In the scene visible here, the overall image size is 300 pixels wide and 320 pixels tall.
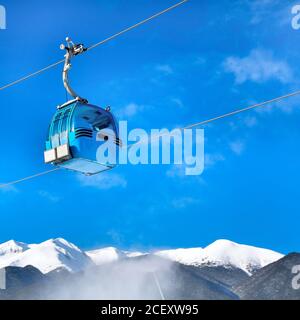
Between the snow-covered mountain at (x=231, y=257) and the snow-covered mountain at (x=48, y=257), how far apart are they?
2292cm

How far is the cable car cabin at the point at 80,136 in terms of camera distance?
8.08 m

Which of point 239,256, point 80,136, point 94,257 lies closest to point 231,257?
point 239,256

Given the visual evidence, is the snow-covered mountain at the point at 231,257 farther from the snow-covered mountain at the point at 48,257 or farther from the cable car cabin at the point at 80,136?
the cable car cabin at the point at 80,136

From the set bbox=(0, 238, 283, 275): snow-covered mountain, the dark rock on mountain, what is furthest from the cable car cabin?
bbox=(0, 238, 283, 275): snow-covered mountain

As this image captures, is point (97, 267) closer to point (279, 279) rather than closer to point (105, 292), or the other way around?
point (105, 292)

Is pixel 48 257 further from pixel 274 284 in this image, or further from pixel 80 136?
pixel 80 136

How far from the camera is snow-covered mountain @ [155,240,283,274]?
7019 inches

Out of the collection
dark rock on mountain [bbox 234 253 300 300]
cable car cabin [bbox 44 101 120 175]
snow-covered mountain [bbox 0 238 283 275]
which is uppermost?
snow-covered mountain [bbox 0 238 283 275]

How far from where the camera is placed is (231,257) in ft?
613

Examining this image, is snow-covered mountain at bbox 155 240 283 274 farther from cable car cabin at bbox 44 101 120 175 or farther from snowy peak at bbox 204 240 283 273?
cable car cabin at bbox 44 101 120 175

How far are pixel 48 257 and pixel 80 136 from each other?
174082 mm
